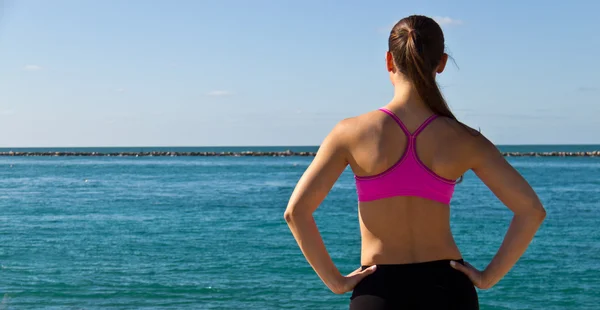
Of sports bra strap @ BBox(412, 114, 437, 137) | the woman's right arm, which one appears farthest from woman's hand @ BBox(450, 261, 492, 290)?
sports bra strap @ BBox(412, 114, 437, 137)

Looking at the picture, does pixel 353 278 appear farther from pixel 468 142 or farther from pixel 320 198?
pixel 468 142

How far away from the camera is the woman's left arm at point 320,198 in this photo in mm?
2455

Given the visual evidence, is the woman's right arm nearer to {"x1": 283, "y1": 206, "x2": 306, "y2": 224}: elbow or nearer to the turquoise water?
{"x1": 283, "y1": 206, "x2": 306, "y2": 224}: elbow

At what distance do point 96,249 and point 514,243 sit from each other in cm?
2266

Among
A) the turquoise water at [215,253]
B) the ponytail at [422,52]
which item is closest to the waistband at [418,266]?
the ponytail at [422,52]

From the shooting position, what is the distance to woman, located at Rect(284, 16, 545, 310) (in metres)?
2.41

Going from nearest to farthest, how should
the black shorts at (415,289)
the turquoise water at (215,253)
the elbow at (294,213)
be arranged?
the black shorts at (415,289) < the elbow at (294,213) < the turquoise water at (215,253)

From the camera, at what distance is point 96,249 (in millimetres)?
23891

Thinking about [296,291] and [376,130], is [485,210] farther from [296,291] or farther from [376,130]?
[376,130]

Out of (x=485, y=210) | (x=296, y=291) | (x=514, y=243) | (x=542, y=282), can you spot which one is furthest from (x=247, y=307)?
(x=485, y=210)

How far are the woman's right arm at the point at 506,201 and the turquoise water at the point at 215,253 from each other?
13.1m

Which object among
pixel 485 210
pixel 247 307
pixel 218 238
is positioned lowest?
pixel 485 210

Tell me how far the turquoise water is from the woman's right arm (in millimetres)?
13114

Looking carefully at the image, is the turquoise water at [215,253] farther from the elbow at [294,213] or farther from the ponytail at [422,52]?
the ponytail at [422,52]
